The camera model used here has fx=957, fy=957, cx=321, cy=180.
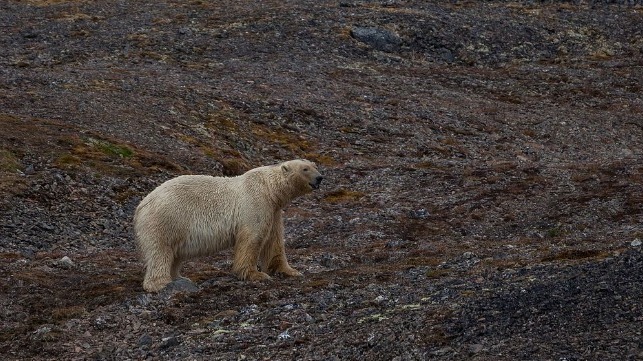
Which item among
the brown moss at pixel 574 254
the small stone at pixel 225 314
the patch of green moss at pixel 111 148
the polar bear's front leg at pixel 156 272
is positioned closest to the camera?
the small stone at pixel 225 314

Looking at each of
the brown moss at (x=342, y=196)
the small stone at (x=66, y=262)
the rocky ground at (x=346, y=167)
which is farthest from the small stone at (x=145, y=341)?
the brown moss at (x=342, y=196)


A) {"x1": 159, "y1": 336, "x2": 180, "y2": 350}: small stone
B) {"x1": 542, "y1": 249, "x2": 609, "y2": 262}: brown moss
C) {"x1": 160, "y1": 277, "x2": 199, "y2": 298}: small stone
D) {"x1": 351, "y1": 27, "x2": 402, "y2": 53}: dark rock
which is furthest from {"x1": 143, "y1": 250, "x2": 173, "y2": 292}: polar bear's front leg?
{"x1": 351, "y1": 27, "x2": 402, "y2": 53}: dark rock

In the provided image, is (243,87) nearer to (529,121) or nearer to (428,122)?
(428,122)

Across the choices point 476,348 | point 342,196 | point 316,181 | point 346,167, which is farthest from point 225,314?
point 346,167

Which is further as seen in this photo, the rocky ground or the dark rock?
the dark rock

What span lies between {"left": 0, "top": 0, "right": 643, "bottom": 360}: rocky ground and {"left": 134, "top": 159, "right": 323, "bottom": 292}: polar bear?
1.82ft

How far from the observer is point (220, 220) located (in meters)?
15.4

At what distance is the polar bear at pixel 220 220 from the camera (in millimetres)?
14773

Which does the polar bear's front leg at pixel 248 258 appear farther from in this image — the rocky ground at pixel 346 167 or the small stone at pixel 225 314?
the small stone at pixel 225 314

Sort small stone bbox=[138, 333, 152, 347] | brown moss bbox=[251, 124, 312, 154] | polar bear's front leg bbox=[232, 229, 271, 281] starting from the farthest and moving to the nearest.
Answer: brown moss bbox=[251, 124, 312, 154], polar bear's front leg bbox=[232, 229, 271, 281], small stone bbox=[138, 333, 152, 347]

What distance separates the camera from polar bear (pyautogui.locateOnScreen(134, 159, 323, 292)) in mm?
14773

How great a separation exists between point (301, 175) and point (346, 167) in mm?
15024

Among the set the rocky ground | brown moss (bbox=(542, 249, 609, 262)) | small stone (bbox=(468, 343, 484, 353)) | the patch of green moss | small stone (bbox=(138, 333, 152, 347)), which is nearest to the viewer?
small stone (bbox=(468, 343, 484, 353))

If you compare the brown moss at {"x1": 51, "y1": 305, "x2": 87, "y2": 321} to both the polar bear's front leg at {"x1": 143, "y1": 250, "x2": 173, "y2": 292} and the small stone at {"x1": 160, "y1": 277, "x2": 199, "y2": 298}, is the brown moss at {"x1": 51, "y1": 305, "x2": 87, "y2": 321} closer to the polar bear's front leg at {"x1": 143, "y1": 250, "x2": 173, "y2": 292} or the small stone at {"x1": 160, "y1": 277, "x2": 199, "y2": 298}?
the polar bear's front leg at {"x1": 143, "y1": 250, "x2": 173, "y2": 292}
